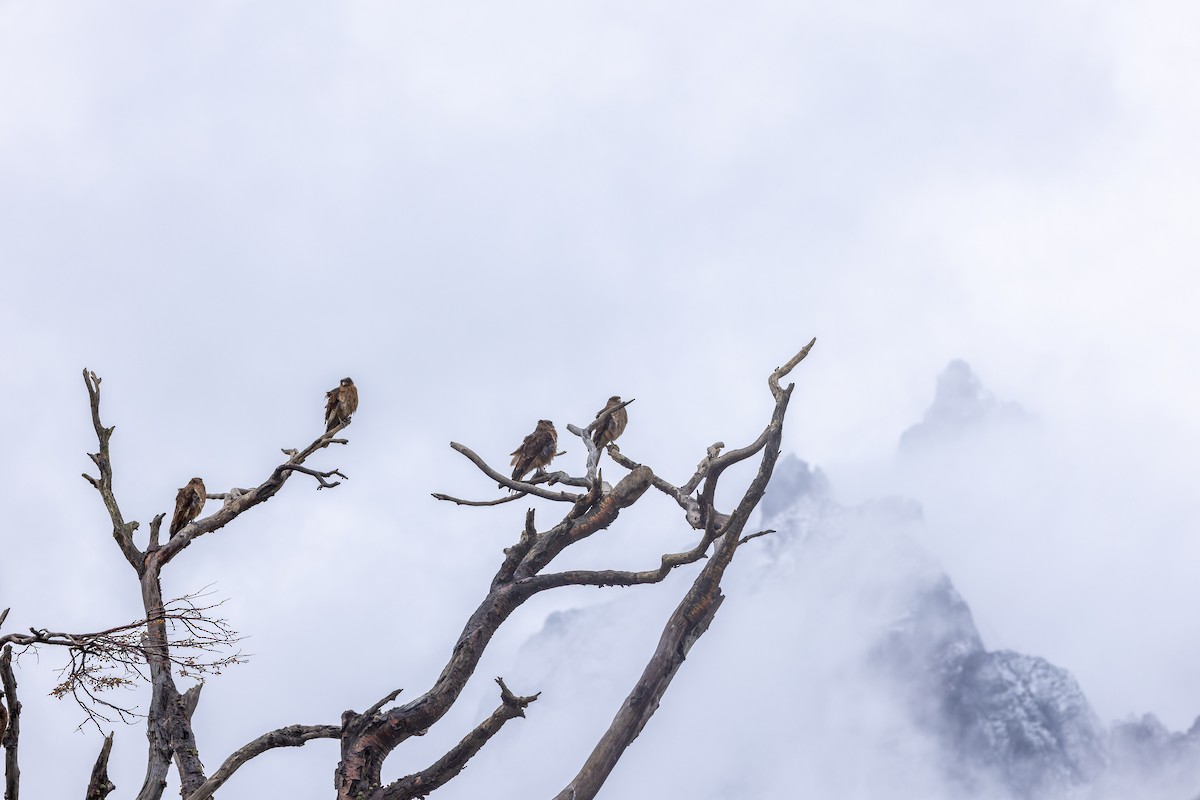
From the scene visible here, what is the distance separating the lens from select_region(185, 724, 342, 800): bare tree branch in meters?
8.75

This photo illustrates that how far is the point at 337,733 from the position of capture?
8.93 metres

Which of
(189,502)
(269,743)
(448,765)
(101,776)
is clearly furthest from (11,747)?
(189,502)

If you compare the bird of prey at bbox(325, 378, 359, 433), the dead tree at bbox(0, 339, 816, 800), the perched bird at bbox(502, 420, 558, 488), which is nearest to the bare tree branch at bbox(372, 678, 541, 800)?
the dead tree at bbox(0, 339, 816, 800)

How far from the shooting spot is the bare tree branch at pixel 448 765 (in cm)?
862

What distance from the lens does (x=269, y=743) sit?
8.90 meters

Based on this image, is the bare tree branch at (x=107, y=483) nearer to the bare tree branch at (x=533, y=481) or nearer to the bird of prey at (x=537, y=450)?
the bare tree branch at (x=533, y=481)

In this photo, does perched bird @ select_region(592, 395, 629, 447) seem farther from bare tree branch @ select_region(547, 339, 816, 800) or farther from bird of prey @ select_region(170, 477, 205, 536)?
bird of prey @ select_region(170, 477, 205, 536)

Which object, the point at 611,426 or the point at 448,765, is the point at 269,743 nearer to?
the point at 448,765

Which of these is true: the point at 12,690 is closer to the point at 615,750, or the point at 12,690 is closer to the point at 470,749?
the point at 470,749

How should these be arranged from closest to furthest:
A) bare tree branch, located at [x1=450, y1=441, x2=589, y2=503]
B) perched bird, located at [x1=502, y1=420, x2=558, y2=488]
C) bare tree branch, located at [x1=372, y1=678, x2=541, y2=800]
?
bare tree branch, located at [x1=372, y1=678, x2=541, y2=800] → bare tree branch, located at [x1=450, y1=441, x2=589, y2=503] → perched bird, located at [x1=502, y1=420, x2=558, y2=488]

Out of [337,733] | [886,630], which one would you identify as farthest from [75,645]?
[886,630]

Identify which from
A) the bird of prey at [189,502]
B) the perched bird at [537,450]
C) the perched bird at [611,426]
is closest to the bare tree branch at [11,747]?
the bird of prey at [189,502]

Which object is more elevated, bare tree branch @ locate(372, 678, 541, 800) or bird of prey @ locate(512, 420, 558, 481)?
bird of prey @ locate(512, 420, 558, 481)

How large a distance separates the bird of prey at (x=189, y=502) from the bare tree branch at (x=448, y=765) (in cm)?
478
